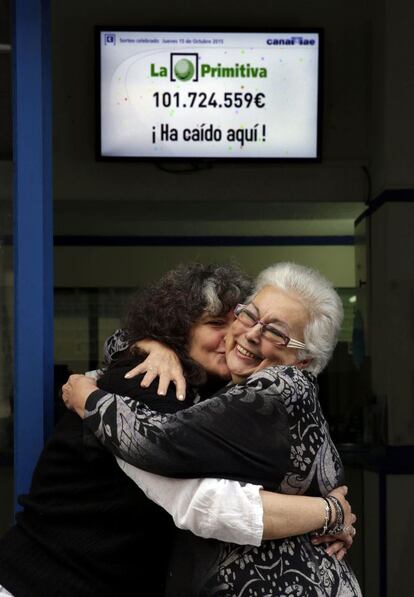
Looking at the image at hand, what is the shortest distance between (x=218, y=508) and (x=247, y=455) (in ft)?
0.36

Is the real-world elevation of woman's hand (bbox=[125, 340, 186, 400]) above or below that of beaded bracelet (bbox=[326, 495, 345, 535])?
above

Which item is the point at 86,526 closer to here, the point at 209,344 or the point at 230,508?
the point at 230,508

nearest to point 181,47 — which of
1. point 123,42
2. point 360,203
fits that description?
point 123,42

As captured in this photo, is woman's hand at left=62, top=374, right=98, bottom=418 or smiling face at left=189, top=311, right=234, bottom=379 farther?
smiling face at left=189, top=311, right=234, bottom=379

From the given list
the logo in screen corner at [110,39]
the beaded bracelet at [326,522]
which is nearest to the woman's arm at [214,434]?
the beaded bracelet at [326,522]

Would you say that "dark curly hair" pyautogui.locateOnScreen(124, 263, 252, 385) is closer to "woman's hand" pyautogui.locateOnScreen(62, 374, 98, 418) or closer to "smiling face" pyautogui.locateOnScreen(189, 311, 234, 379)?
"smiling face" pyautogui.locateOnScreen(189, 311, 234, 379)

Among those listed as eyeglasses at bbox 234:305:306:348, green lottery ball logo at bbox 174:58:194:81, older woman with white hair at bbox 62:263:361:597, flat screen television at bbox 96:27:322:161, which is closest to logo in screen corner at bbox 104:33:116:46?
flat screen television at bbox 96:27:322:161

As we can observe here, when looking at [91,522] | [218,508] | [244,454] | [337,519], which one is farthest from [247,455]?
[91,522]

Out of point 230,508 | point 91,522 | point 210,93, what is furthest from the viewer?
point 210,93

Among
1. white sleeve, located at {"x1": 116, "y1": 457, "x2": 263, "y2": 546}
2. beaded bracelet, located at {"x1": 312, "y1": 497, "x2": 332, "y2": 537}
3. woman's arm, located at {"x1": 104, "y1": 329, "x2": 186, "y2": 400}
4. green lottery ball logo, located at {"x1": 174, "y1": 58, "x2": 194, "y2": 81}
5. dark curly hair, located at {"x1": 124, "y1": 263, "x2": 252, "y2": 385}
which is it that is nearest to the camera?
white sleeve, located at {"x1": 116, "y1": 457, "x2": 263, "y2": 546}

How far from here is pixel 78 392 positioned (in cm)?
177

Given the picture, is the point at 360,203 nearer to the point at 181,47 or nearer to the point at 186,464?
the point at 181,47

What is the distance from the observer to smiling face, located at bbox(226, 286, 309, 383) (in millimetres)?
1812

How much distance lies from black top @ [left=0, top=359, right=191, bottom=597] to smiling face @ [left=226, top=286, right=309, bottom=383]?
6.9 inches
